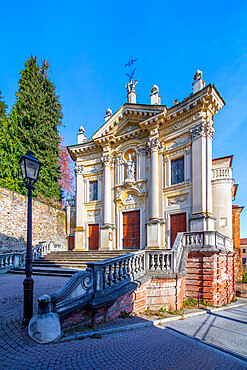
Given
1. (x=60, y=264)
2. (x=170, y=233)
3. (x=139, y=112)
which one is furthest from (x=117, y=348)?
(x=139, y=112)

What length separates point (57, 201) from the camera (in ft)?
75.2

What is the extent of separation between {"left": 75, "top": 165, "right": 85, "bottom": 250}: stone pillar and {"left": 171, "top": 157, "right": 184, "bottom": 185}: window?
7643 mm

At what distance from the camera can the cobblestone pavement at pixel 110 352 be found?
3949mm

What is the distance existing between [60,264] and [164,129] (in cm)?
1005

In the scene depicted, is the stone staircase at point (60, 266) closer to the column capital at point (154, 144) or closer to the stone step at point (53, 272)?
the stone step at point (53, 272)

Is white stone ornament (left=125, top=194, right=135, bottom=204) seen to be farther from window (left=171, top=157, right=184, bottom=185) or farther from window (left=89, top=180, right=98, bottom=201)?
window (left=89, top=180, right=98, bottom=201)

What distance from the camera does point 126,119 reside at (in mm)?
17109

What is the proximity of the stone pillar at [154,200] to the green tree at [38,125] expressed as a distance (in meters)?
10.9

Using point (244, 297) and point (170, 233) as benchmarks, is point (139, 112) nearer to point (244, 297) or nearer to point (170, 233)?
point (170, 233)

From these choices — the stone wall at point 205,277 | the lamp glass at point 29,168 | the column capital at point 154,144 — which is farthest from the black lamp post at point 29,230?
the column capital at point 154,144

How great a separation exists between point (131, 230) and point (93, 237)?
3.44 meters

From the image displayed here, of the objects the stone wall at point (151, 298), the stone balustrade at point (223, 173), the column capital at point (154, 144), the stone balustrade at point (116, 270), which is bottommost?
the stone wall at point (151, 298)

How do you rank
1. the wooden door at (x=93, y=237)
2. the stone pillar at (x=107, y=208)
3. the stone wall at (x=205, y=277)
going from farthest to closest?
the wooden door at (x=93, y=237), the stone pillar at (x=107, y=208), the stone wall at (x=205, y=277)

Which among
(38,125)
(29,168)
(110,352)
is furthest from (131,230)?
(38,125)
